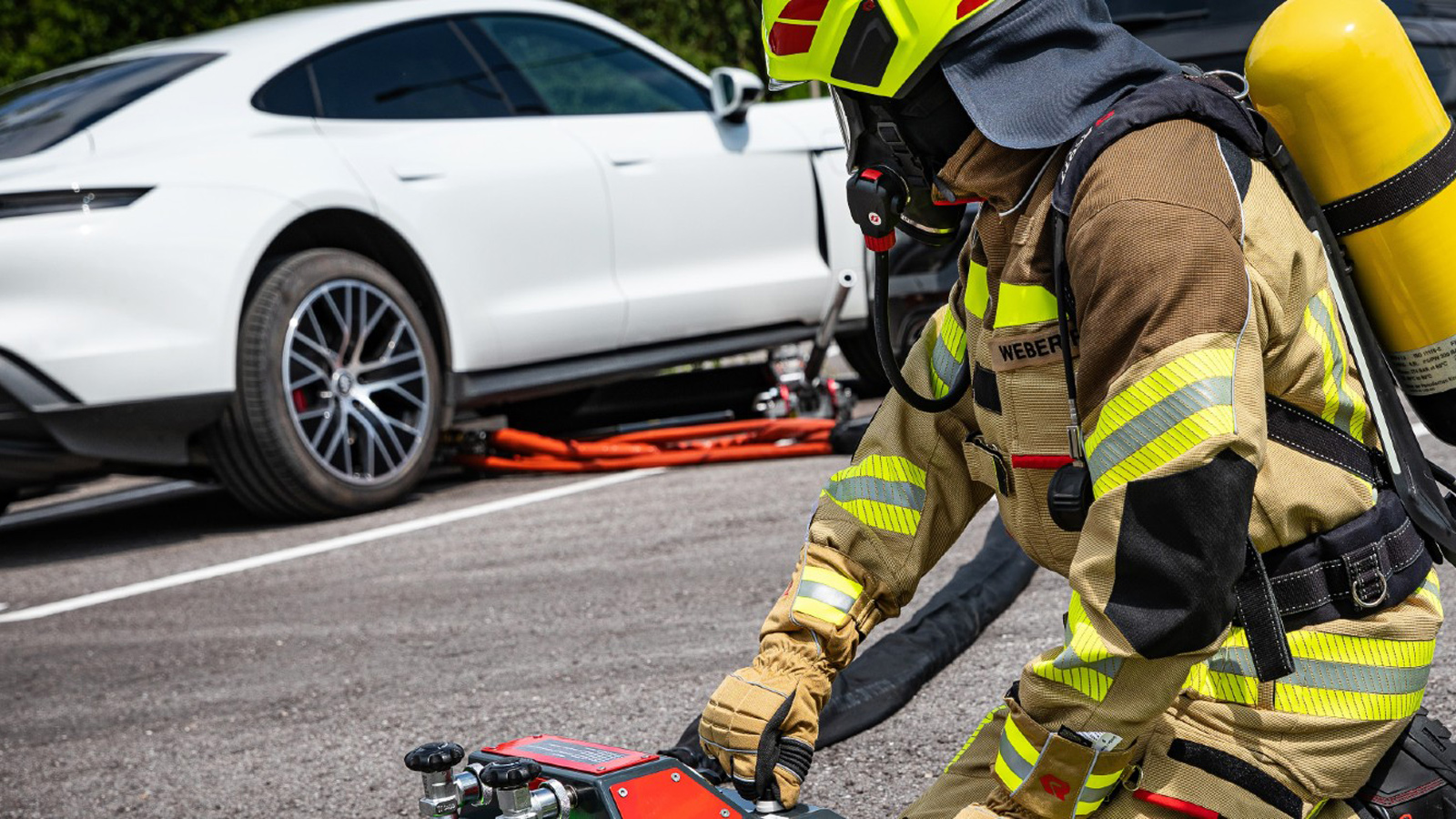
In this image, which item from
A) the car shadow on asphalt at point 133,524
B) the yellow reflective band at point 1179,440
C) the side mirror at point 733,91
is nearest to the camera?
the yellow reflective band at point 1179,440

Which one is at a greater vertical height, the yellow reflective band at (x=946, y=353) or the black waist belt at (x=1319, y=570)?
the yellow reflective band at (x=946, y=353)

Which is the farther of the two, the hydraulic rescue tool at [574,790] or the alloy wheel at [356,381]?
the alloy wheel at [356,381]

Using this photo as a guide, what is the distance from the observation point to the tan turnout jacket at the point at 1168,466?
1.59 meters

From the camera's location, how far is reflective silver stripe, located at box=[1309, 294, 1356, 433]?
1806 mm

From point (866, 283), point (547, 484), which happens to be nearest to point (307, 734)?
point (547, 484)

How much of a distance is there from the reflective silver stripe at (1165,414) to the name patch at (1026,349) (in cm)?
17

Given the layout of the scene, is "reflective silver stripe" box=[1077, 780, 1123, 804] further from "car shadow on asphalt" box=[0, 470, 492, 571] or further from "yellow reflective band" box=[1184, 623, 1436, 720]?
"car shadow on asphalt" box=[0, 470, 492, 571]

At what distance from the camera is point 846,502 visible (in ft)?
7.22

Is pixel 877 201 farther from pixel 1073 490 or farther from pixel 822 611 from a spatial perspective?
pixel 822 611

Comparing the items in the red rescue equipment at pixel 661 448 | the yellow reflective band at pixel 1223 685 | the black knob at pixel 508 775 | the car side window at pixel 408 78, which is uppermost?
the car side window at pixel 408 78

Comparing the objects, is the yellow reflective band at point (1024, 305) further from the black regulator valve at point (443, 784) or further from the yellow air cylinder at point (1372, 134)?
the black regulator valve at point (443, 784)

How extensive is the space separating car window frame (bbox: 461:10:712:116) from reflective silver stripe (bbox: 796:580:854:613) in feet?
15.3

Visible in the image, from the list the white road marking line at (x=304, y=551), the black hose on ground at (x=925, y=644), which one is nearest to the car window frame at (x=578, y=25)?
the white road marking line at (x=304, y=551)

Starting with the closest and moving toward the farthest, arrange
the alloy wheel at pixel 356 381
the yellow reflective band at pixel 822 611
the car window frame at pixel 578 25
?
the yellow reflective band at pixel 822 611, the alloy wheel at pixel 356 381, the car window frame at pixel 578 25
